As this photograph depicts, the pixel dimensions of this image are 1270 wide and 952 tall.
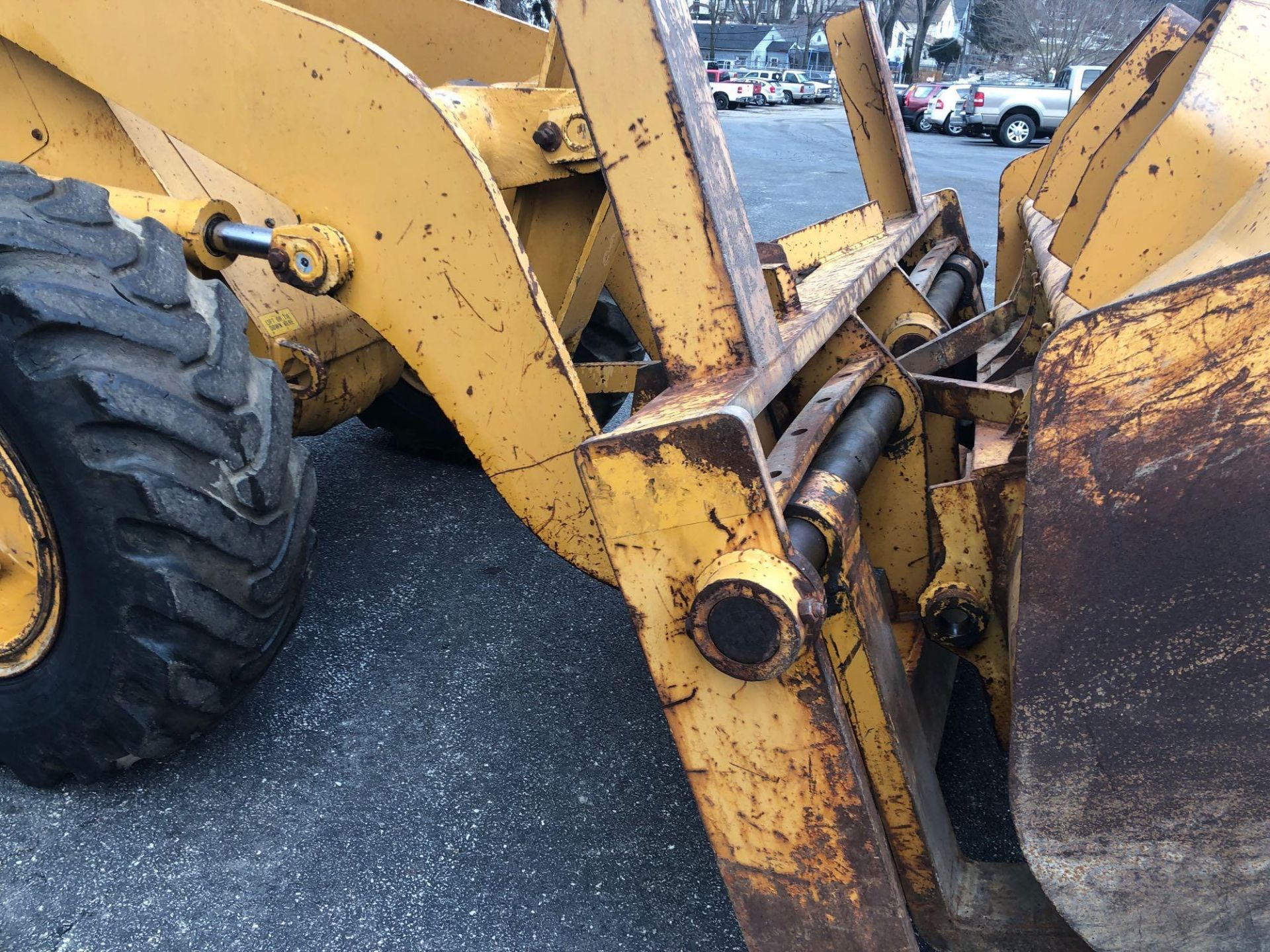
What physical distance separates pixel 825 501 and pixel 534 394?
24.8 inches

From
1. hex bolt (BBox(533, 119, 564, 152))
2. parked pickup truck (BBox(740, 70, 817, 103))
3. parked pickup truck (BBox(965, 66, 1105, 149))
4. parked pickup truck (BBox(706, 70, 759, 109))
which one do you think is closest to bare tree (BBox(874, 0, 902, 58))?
parked pickup truck (BBox(740, 70, 817, 103))

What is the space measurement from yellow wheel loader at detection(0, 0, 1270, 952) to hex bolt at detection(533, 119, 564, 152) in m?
0.03

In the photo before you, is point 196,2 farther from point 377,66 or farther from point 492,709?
point 492,709

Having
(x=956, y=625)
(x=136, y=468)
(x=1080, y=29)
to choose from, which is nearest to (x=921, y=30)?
(x=1080, y=29)

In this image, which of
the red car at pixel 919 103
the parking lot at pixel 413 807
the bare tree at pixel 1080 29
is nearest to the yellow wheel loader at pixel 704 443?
the parking lot at pixel 413 807

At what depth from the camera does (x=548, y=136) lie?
2.43m

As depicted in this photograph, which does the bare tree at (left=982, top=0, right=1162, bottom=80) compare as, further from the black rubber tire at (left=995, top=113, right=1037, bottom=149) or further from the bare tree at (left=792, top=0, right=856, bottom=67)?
the bare tree at (left=792, top=0, right=856, bottom=67)

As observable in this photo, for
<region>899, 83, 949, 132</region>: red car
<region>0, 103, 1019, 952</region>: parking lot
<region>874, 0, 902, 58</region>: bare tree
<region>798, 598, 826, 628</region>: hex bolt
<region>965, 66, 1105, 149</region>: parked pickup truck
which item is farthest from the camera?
<region>874, 0, 902, 58</region>: bare tree

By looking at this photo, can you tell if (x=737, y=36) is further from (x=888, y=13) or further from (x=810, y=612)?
(x=810, y=612)

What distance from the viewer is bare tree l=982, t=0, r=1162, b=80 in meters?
34.6

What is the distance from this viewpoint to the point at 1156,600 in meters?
1.19

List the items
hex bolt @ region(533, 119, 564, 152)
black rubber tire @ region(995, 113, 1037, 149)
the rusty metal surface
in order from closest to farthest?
the rusty metal surface, hex bolt @ region(533, 119, 564, 152), black rubber tire @ region(995, 113, 1037, 149)

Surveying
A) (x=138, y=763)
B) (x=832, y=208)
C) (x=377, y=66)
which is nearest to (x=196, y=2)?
(x=377, y=66)

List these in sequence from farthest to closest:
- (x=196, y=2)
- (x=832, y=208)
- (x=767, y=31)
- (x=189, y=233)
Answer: (x=767, y=31) → (x=832, y=208) → (x=189, y=233) → (x=196, y=2)
